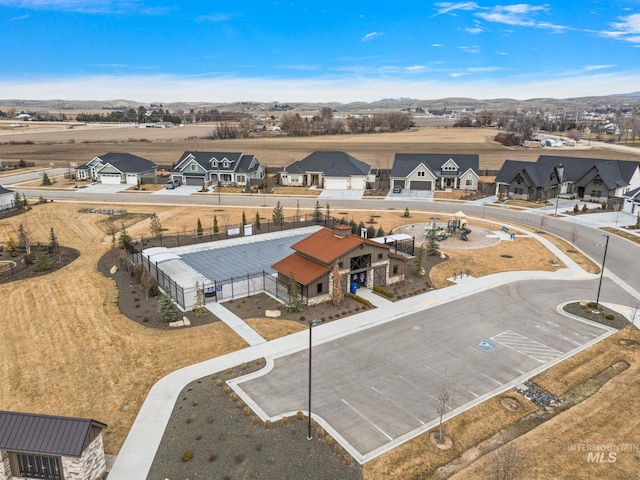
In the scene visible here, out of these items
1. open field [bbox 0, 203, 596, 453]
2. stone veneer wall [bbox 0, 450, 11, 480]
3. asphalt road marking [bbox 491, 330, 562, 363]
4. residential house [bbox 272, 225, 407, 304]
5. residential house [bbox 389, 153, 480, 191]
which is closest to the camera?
stone veneer wall [bbox 0, 450, 11, 480]

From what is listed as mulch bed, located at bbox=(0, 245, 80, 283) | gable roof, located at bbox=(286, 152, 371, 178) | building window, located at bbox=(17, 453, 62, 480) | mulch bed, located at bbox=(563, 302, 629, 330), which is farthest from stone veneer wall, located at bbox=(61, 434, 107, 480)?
gable roof, located at bbox=(286, 152, 371, 178)

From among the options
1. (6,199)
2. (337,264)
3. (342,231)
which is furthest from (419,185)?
(6,199)

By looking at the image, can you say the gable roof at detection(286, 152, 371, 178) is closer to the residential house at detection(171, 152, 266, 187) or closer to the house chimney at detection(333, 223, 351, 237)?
the residential house at detection(171, 152, 266, 187)

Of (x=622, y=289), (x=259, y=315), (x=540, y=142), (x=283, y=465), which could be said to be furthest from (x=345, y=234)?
(x=540, y=142)

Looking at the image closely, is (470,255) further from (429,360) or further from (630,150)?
(630,150)

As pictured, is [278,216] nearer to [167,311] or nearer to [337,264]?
[337,264]

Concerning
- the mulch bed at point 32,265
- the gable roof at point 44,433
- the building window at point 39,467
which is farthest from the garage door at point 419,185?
the building window at point 39,467
